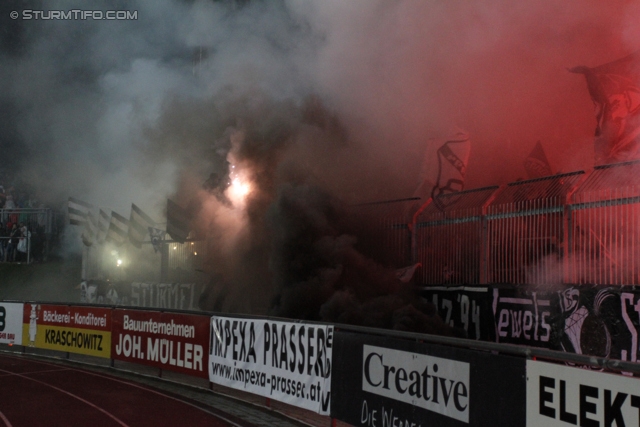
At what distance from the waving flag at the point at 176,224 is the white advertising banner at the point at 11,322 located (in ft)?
16.8

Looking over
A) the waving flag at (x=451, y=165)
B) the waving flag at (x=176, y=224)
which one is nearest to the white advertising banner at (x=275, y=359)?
the waving flag at (x=451, y=165)

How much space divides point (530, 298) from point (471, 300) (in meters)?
1.64

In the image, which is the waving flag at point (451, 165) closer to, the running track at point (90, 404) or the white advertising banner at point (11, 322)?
the running track at point (90, 404)

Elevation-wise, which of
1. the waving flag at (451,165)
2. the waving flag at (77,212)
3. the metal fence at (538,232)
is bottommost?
the metal fence at (538,232)

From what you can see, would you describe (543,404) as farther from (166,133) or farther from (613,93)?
(166,133)

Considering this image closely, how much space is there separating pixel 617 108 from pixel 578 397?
11.1 meters

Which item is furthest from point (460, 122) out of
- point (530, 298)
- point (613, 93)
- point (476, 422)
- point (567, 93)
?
point (476, 422)

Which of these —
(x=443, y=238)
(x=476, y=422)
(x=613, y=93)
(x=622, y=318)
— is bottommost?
(x=476, y=422)

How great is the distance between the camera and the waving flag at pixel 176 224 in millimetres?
21906

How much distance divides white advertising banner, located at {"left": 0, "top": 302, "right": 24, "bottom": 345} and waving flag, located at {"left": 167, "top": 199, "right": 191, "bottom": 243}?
513cm

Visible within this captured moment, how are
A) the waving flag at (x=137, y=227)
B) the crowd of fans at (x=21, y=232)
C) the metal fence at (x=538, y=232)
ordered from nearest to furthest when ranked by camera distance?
1. the metal fence at (x=538, y=232)
2. the waving flag at (x=137, y=227)
3. the crowd of fans at (x=21, y=232)

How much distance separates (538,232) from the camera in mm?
11336

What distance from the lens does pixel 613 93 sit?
14.5m

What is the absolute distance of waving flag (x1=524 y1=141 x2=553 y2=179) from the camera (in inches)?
656
